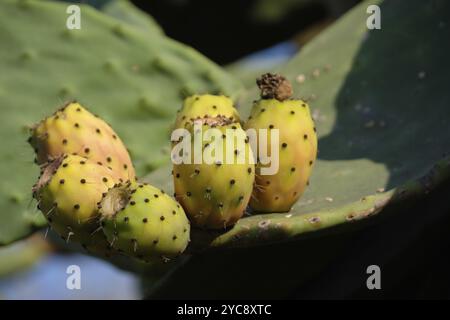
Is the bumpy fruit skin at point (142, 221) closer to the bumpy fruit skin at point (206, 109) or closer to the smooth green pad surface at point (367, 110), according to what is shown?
the smooth green pad surface at point (367, 110)
